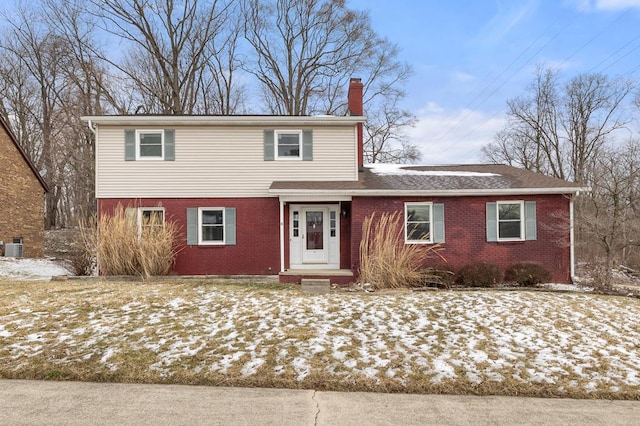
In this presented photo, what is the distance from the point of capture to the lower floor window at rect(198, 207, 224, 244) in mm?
12688

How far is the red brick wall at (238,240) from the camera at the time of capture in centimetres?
1253

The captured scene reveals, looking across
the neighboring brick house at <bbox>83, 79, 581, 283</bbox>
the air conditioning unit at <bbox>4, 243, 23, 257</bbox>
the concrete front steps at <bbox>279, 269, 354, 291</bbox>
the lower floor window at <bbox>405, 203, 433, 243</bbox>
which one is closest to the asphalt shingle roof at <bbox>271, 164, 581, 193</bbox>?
the neighboring brick house at <bbox>83, 79, 581, 283</bbox>

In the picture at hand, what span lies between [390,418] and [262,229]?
9.58 metres

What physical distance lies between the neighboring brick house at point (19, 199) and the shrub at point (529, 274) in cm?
2081

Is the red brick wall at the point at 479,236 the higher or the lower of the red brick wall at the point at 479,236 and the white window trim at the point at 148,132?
the lower

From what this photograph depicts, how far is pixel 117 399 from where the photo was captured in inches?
151

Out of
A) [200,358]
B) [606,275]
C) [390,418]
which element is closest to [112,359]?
[200,358]

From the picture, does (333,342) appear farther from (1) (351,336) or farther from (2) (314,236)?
(2) (314,236)

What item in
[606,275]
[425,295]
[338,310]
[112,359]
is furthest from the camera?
[606,275]

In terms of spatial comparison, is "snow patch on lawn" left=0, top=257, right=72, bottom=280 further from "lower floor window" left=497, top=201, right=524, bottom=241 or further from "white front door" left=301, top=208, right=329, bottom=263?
"lower floor window" left=497, top=201, right=524, bottom=241

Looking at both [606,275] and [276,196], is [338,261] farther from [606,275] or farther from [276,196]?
[606,275]

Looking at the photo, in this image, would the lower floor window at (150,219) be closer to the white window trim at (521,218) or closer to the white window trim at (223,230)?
the white window trim at (223,230)

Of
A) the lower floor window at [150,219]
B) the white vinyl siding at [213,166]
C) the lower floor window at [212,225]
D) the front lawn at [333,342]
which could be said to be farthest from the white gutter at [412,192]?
the front lawn at [333,342]

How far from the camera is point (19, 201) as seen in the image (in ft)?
62.8
